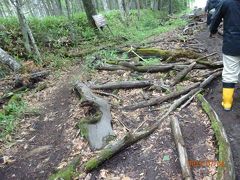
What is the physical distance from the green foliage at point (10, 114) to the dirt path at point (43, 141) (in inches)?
10.1

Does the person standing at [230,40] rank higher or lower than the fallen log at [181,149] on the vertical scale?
higher

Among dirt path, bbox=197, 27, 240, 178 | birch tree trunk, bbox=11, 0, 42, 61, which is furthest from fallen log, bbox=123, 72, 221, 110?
birch tree trunk, bbox=11, 0, 42, 61

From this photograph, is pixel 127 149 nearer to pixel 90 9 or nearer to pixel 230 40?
pixel 230 40

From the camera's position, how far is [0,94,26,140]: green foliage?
264 inches

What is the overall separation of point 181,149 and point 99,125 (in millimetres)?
1878

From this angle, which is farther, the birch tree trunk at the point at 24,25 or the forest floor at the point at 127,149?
the birch tree trunk at the point at 24,25

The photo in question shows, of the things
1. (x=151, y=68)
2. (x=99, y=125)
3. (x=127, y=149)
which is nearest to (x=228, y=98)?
(x=127, y=149)

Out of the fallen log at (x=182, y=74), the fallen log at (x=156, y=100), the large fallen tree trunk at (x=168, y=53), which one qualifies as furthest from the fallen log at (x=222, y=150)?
the large fallen tree trunk at (x=168, y=53)

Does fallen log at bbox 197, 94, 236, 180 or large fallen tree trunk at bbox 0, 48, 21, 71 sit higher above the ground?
large fallen tree trunk at bbox 0, 48, 21, 71

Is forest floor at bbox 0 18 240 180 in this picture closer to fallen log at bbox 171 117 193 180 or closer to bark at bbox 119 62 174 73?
fallen log at bbox 171 117 193 180

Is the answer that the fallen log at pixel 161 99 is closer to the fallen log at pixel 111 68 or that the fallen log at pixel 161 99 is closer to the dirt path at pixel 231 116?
the dirt path at pixel 231 116

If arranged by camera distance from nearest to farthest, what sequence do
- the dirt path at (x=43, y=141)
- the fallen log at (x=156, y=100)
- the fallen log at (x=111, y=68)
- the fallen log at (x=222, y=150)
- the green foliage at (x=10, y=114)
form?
the fallen log at (x=222, y=150), the dirt path at (x=43, y=141), the fallen log at (x=156, y=100), the green foliage at (x=10, y=114), the fallen log at (x=111, y=68)

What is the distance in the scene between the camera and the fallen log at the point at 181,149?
13.3ft

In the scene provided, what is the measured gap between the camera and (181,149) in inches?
181
